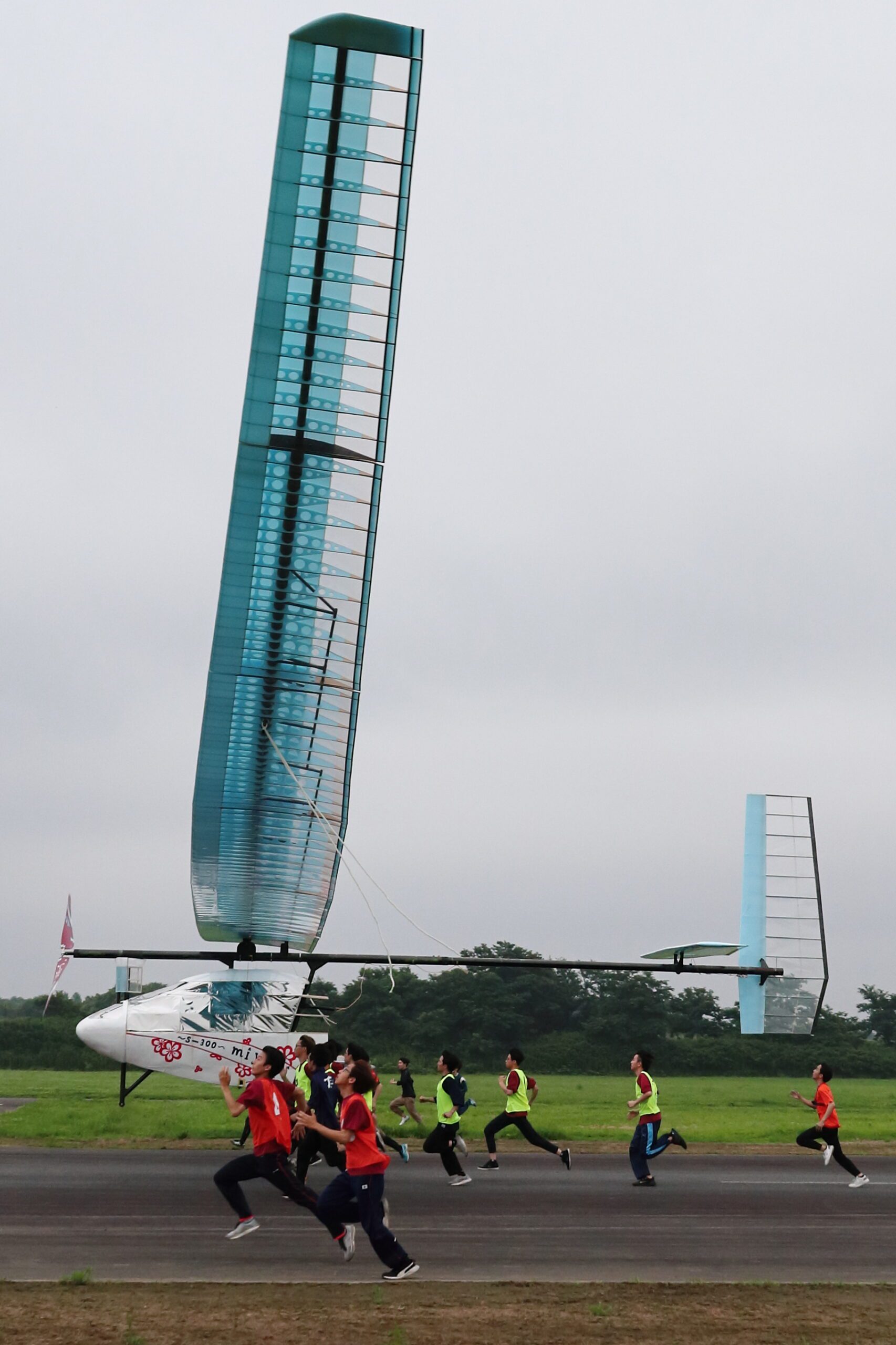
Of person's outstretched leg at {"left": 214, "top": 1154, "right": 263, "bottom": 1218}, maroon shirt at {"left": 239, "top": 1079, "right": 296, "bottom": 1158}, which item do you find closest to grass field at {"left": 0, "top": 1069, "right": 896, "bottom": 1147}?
person's outstretched leg at {"left": 214, "top": 1154, "right": 263, "bottom": 1218}

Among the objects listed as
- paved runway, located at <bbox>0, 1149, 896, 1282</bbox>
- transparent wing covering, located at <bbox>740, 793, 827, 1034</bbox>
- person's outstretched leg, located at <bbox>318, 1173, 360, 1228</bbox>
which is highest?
transparent wing covering, located at <bbox>740, 793, 827, 1034</bbox>

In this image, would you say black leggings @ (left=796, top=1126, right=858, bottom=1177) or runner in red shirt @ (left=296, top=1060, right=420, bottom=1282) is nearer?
runner in red shirt @ (left=296, top=1060, right=420, bottom=1282)

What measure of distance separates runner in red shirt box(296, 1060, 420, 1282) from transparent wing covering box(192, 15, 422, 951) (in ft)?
17.6

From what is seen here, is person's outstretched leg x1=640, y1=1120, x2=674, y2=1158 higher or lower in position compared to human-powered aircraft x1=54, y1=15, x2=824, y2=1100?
lower

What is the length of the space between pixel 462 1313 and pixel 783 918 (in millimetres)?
12612

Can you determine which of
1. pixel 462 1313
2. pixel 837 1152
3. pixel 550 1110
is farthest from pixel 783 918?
pixel 462 1313

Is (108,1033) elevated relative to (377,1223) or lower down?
elevated

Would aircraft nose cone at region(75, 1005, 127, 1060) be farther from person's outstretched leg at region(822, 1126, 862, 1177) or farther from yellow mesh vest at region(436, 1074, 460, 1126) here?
person's outstretched leg at region(822, 1126, 862, 1177)

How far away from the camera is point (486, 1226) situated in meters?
11.2

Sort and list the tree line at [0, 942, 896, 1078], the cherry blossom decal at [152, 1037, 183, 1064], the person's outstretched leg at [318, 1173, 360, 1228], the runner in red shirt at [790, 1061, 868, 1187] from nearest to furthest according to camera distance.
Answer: the person's outstretched leg at [318, 1173, 360, 1228] < the runner in red shirt at [790, 1061, 868, 1187] < the cherry blossom decal at [152, 1037, 183, 1064] < the tree line at [0, 942, 896, 1078]

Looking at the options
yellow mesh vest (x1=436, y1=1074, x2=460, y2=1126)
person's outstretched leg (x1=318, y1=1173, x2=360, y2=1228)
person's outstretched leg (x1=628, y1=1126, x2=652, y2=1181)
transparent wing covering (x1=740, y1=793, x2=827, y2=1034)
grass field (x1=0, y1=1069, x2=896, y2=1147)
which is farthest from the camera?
grass field (x1=0, y1=1069, x2=896, y2=1147)

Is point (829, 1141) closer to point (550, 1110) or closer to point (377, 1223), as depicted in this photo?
point (377, 1223)

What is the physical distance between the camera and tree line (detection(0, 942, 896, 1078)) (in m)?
46.8

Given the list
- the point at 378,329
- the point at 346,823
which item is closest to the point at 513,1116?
the point at 346,823
